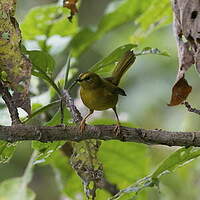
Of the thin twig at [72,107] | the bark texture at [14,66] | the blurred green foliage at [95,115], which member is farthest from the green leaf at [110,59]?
the bark texture at [14,66]

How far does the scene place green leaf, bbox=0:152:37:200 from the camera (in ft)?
8.44

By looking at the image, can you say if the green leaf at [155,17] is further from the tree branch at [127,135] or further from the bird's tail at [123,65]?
the tree branch at [127,135]

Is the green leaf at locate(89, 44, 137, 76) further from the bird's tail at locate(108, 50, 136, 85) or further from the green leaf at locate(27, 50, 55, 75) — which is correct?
the green leaf at locate(27, 50, 55, 75)

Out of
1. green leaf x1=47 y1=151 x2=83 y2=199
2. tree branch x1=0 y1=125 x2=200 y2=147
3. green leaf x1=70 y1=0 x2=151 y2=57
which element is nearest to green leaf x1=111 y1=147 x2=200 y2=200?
tree branch x1=0 y1=125 x2=200 y2=147

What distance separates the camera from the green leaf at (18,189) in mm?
2572

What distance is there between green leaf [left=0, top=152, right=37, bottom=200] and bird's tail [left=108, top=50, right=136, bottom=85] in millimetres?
481

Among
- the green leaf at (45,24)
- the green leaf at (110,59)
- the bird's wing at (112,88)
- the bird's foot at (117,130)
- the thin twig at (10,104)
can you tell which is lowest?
the bird's wing at (112,88)

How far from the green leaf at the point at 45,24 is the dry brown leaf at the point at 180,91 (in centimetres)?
118

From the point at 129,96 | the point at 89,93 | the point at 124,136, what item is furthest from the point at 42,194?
the point at 124,136

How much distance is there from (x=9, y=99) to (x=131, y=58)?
2.68ft

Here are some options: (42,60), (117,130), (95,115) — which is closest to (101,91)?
(42,60)

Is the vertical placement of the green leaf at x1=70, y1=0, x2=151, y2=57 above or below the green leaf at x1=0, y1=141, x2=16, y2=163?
below

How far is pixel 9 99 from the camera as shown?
1566 millimetres

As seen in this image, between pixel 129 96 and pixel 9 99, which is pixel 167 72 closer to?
pixel 129 96
